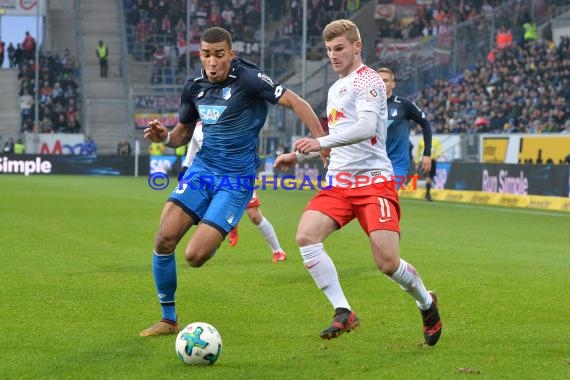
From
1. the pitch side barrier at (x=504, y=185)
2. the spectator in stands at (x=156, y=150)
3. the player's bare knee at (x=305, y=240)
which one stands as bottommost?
the spectator in stands at (x=156, y=150)

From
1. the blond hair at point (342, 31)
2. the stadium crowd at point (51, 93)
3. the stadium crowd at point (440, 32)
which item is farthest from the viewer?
the stadium crowd at point (51, 93)

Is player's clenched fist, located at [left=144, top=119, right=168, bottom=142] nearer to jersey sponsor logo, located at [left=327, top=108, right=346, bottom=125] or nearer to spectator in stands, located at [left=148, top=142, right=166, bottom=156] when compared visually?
jersey sponsor logo, located at [left=327, top=108, right=346, bottom=125]

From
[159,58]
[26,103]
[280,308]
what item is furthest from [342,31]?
[26,103]

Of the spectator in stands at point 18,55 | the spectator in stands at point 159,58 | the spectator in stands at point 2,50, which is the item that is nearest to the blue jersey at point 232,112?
the spectator in stands at point 159,58

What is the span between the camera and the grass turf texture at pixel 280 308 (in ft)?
22.3

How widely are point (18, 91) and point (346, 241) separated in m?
39.5

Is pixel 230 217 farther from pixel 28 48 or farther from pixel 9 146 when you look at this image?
pixel 28 48

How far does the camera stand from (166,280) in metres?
7.98

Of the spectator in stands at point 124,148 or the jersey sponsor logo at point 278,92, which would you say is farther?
the spectator in stands at point 124,148

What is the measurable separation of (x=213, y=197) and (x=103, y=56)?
145 feet

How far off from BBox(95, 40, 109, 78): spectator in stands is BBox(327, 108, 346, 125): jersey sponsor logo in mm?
44527

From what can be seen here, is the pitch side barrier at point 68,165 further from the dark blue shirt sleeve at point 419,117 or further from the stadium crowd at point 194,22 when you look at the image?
the dark blue shirt sleeve at point 419,117

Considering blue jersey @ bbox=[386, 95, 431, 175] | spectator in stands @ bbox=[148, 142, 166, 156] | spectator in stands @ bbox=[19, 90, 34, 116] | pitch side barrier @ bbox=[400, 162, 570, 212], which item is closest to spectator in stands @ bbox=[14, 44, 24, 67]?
spectator in stands @ bbox=[19, 90, 34, 116]

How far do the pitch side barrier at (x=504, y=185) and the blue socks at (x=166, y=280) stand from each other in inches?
728
